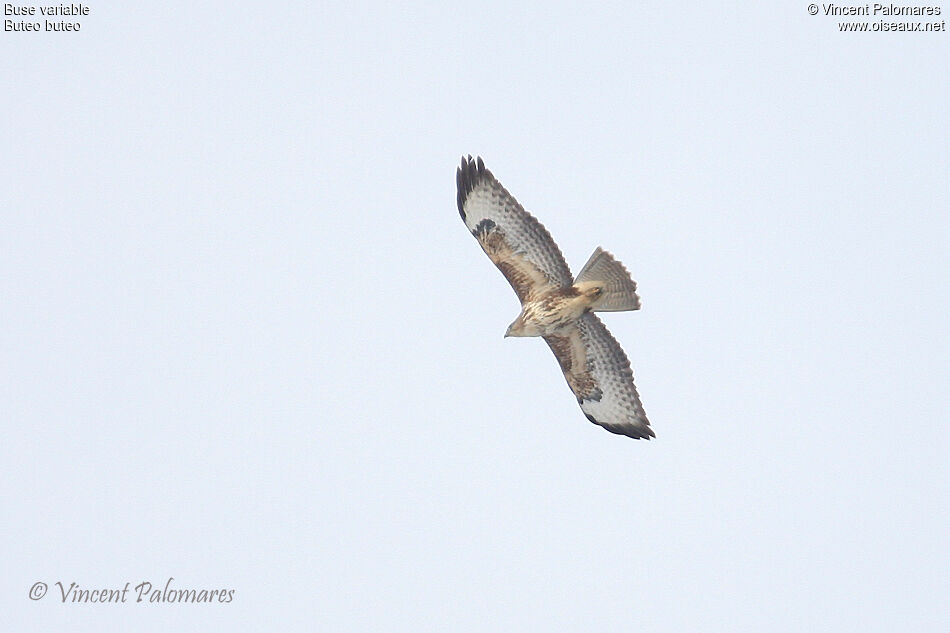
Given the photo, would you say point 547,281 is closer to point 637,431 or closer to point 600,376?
point 600,376

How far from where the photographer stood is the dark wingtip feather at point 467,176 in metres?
13.4

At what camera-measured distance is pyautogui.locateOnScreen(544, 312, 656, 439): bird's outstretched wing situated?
44.9 ft

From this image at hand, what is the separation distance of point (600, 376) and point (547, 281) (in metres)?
1.37

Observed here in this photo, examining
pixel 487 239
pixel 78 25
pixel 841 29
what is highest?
pixel 78 25

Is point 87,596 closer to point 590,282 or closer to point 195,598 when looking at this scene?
point 195,598

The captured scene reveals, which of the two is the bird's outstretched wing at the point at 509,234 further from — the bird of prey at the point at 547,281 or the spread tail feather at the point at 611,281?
the spread tail feather at the point at 611,281

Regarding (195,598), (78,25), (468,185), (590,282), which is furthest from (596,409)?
(78,25)

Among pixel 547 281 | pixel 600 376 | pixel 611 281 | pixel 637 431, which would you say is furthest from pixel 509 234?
pixel 637 431

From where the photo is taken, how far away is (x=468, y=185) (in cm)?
1338

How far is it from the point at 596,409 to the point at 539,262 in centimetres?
197

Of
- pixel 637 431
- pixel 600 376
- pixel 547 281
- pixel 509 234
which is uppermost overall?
pixel 509 234

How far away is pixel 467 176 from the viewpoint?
13398mm

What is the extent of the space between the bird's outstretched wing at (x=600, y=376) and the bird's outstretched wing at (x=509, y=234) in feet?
1.99

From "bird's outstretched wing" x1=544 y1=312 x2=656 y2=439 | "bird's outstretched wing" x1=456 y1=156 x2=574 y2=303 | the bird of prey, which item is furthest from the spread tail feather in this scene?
"bird's outstretched wing" x1=544 y1=312 x2=656 y2=439
